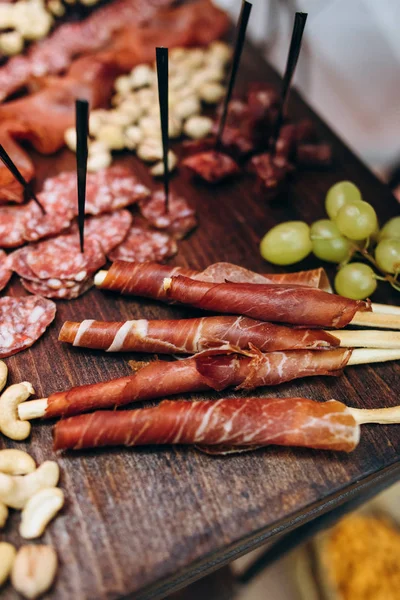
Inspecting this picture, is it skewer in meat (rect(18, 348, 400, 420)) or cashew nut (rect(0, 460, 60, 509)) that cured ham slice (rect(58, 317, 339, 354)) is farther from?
cashew nut (rect(0, 460, 60, 509))

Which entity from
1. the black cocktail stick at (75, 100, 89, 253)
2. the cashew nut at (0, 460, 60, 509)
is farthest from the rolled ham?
the black cocktail stick at (75, 100, 89, 253)

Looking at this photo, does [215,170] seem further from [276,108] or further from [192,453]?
[192,453]

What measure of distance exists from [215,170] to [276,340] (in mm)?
683

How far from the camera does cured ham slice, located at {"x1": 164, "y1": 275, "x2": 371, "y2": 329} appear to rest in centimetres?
111

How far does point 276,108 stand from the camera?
169 cm

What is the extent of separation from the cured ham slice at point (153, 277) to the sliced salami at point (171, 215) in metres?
0.23

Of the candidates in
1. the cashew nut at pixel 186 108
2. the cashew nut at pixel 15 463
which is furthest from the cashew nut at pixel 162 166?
the cashew nut at pixel 15 463

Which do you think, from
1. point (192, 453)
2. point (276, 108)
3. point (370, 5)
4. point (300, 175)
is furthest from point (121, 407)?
point (370, 5)

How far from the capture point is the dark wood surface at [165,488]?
0.88 meters

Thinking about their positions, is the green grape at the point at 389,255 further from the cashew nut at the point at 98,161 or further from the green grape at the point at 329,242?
the cashew nut at the point at 98,161

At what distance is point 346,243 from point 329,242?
0.15 feet

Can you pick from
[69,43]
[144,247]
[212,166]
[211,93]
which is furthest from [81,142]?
[69,43]

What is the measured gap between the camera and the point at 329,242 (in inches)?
51.1

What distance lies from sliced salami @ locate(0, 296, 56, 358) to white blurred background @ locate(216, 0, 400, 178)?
5.05 feet
